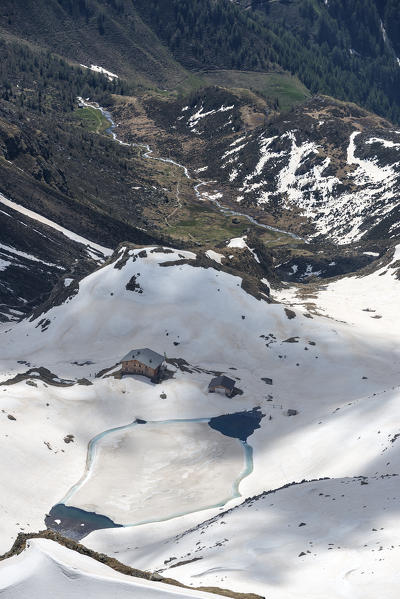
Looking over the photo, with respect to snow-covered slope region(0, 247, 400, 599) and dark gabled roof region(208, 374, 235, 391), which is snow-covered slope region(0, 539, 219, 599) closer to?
snow-covered slope region(0, 247, 400, 599)

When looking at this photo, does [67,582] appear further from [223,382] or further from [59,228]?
[59,228]

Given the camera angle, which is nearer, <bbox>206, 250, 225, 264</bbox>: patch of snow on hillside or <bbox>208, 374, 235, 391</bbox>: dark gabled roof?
<bbox>208, 374, 235, 391</bbox>: dark gabled roof

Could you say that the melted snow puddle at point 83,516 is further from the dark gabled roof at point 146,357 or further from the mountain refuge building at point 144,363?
the dark gabled roof at point 146,357

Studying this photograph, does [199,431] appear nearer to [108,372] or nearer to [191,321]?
[108,372]

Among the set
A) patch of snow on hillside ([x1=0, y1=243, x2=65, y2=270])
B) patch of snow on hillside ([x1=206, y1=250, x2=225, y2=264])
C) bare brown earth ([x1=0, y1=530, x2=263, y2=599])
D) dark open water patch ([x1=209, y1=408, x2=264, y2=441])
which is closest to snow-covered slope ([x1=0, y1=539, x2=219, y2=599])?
bare brown earth ([x1=0, y1=530, x2=263, y2=599])

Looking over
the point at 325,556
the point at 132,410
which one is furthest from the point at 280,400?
the point at 325,556
